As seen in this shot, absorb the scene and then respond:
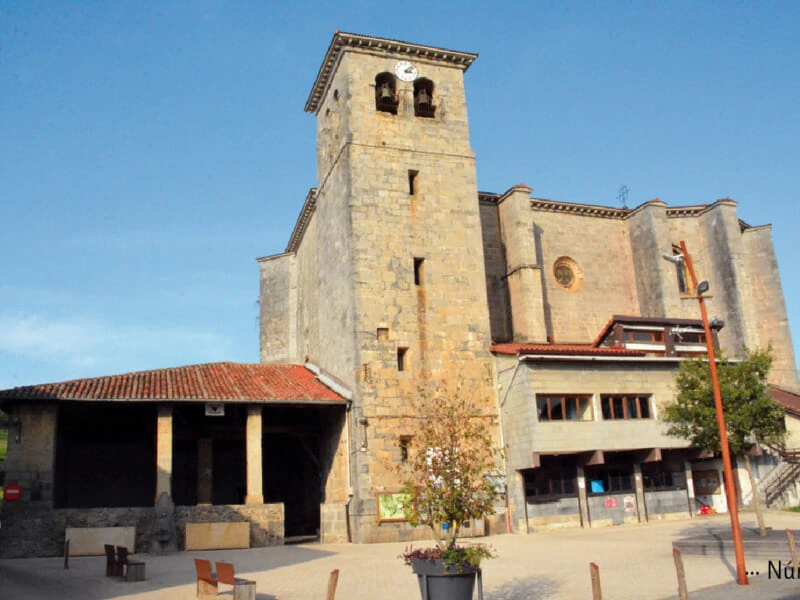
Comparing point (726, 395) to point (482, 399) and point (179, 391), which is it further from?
point (179, 391)

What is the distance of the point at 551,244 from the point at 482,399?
11.7 metres

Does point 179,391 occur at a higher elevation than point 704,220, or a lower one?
lower

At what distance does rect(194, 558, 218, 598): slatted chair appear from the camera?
13.4m

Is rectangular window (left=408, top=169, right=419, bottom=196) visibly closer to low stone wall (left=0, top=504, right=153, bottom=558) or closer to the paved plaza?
the paved plaza

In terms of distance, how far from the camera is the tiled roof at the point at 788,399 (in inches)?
1224

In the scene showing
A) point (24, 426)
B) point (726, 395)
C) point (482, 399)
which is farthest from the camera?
point (482, 399)

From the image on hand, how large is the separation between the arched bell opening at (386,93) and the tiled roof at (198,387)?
→ 38.1ft

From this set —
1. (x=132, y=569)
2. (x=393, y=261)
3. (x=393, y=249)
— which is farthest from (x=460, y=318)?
(x=132, y=569)

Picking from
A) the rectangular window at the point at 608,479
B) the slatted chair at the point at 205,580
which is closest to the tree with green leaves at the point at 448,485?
the slatted chair at the point at 205,580

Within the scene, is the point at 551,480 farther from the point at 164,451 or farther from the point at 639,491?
the point at 164,451

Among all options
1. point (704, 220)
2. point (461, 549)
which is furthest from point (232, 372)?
point (704, 220)

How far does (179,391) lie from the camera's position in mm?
25781

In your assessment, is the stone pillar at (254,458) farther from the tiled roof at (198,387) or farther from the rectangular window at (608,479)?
the rectangular window at (608,479)

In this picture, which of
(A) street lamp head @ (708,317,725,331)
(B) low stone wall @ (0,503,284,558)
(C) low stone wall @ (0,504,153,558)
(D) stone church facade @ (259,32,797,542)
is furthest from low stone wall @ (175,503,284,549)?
(A) street lamp head @ (708,317,725,331)
